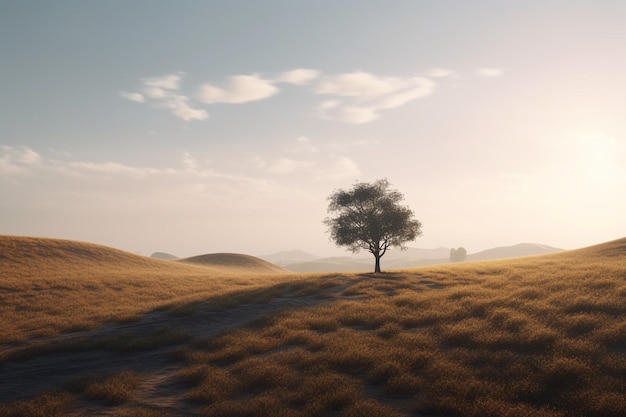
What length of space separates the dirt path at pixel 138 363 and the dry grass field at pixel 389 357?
0.12 m

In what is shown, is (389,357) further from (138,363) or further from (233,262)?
(233,262)

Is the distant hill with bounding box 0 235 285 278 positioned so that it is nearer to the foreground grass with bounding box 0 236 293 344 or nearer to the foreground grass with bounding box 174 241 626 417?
the foreground grass with bounding box 0 236 293 344

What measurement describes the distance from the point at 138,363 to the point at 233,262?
244 feet

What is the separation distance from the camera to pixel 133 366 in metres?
14.6

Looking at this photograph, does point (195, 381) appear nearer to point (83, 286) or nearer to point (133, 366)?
point (133, 366)

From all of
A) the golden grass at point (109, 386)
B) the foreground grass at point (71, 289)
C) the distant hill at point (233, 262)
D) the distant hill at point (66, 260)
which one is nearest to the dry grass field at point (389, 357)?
the golden grass at point (109, 386)

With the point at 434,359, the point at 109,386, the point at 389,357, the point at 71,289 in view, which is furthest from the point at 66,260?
the point at 434,359

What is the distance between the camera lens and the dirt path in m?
11.5

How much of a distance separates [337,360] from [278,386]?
8.29ft

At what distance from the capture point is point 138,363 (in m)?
15.0

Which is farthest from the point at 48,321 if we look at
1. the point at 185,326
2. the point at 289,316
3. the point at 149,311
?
the point at 289,316

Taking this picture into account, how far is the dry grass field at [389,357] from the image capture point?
9.69 meters

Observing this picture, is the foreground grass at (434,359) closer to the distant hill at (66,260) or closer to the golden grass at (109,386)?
the golden grass at (109,386)

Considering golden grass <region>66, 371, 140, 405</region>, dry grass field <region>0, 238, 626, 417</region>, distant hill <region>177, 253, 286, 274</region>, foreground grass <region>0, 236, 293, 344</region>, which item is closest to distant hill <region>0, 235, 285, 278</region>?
foreground grass <region>0, 236, 293, 344</region>
